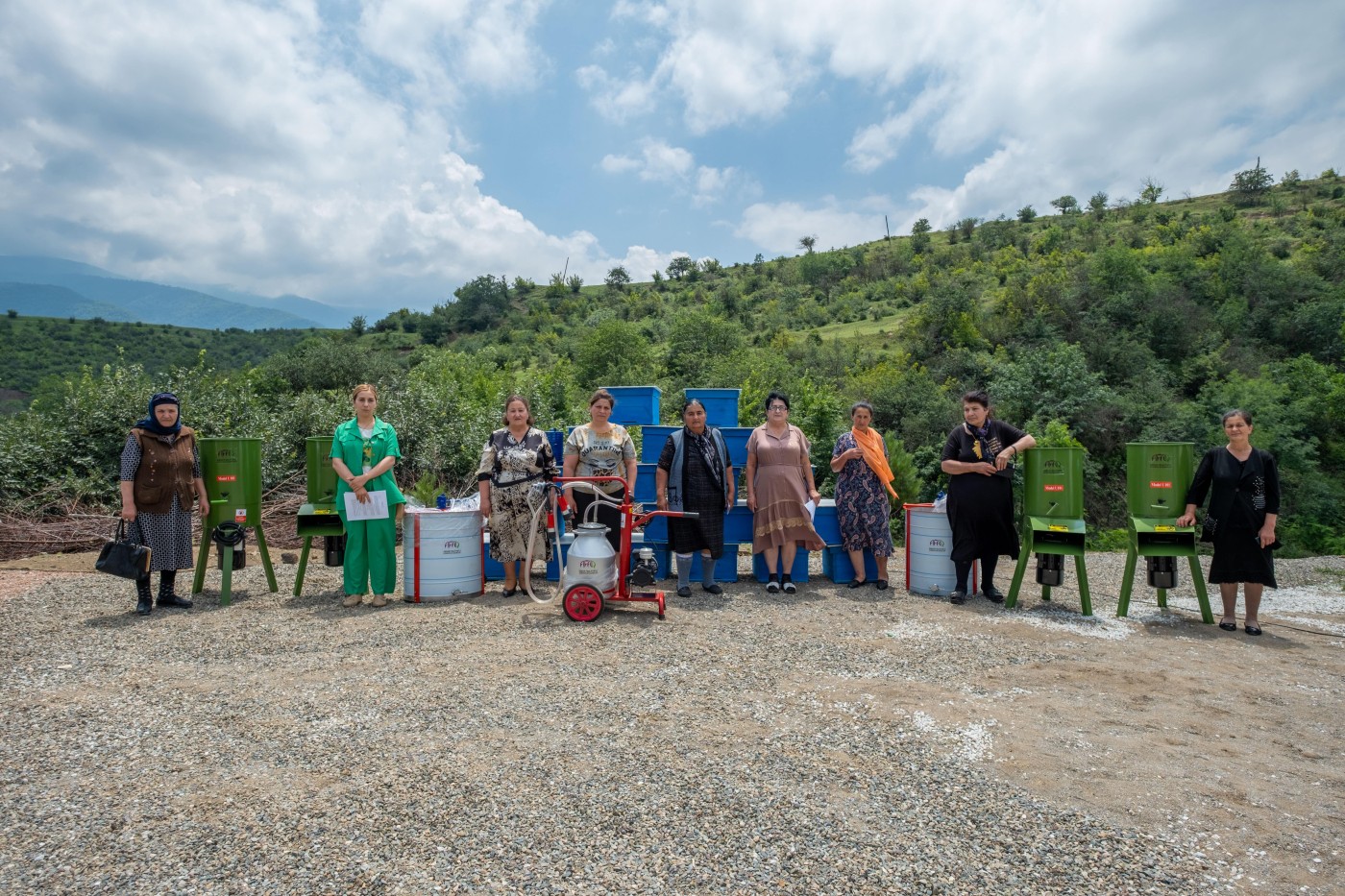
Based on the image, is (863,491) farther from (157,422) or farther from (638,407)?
(157,422)

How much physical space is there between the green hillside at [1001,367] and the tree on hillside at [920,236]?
7983mm

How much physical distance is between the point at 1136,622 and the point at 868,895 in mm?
4755

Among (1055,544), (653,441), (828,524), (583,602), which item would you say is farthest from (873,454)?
(583,602)

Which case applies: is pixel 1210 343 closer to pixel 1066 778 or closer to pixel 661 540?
pixel 661 540

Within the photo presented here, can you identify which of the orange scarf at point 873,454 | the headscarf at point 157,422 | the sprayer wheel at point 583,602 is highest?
the headscarf at point 157,422

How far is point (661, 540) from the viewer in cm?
713

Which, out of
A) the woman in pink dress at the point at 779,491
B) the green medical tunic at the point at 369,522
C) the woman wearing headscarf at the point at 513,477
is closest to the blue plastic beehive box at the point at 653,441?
the woman in pink dress at the point at 779,491

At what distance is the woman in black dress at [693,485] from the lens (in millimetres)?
6664

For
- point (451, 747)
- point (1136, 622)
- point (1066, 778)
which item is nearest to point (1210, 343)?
point (1136, 622)

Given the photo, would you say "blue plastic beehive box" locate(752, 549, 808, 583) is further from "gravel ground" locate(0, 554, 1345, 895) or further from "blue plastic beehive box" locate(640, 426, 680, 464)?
"gravel ground" locate(0, 554, 1345, 895)

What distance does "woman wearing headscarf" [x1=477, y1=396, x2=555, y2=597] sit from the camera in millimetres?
6418

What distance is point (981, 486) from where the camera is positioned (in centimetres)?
641

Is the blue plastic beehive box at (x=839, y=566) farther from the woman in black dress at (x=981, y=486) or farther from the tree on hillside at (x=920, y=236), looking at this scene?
the tree on hillside at (x=920, y=236)

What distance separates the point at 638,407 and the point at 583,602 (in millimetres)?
2439
